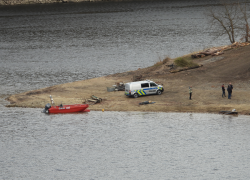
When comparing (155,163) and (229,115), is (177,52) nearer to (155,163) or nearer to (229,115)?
(229,115)

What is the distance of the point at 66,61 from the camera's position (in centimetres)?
8162

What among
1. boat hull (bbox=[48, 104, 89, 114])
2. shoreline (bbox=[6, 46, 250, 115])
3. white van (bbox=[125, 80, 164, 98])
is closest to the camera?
shoreline (bbox=[6, 46, 250, 115])

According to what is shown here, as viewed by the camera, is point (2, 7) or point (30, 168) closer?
point (30, 168)

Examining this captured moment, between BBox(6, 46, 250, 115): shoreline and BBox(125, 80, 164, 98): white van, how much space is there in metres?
0.73

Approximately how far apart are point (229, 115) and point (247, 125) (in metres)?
2.81

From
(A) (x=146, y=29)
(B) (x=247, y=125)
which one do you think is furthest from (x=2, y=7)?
(B) (x=247, y=125)

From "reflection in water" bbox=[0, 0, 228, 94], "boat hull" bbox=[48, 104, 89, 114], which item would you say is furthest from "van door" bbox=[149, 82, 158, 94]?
"reflection in water" bbox=[0, 0, 228, 94]

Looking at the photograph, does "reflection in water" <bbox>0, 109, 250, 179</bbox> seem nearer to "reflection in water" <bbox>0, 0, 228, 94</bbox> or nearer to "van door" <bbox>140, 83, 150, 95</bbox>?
"van door" <bbox>140, 83, 150, 95</bbox>

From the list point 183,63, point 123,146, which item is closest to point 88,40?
point 183,63

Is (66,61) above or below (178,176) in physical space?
above

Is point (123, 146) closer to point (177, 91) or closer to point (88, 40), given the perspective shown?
point (177, 91)

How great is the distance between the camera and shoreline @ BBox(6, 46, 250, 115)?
150ft

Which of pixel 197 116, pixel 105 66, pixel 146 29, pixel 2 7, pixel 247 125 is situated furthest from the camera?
pixel 2 7

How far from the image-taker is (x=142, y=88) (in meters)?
48.7
